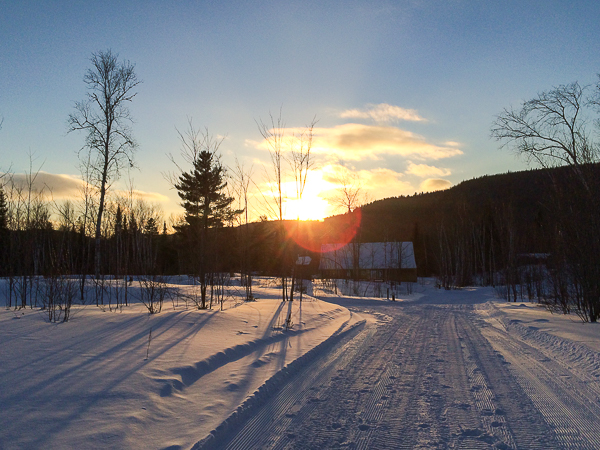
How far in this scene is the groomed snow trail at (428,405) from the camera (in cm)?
389

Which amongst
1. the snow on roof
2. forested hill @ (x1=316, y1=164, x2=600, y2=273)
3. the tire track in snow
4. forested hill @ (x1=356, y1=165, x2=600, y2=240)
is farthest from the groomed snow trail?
forested hill @ (x1=356, y1=165, x2=600, y2=240)

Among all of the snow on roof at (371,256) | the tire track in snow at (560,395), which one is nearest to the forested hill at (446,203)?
the snow on roof at (371,256)

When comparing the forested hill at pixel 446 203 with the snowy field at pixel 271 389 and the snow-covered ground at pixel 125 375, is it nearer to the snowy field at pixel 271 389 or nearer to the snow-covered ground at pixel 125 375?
the snowy field at pixel 271 389

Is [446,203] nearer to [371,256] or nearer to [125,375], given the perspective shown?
[371,256]

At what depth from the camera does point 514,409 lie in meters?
4.73

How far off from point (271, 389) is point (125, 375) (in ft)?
6.69

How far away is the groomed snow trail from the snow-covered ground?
27.0 inches

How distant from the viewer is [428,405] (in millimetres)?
4879

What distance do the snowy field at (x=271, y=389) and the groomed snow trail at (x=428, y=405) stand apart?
2 centimetres

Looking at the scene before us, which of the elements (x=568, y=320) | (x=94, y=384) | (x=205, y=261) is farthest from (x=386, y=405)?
(x=568, y=320)

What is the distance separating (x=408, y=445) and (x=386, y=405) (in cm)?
116


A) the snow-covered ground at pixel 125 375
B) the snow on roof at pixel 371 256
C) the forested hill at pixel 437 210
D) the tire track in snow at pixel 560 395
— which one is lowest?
the tire track in snow at pixel 560 395

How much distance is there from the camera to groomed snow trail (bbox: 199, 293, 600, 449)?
3893 millimetres

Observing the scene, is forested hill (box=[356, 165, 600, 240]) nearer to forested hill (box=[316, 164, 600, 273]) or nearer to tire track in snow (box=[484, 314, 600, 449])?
forested hill (box=[316, 164, 600, 273])
